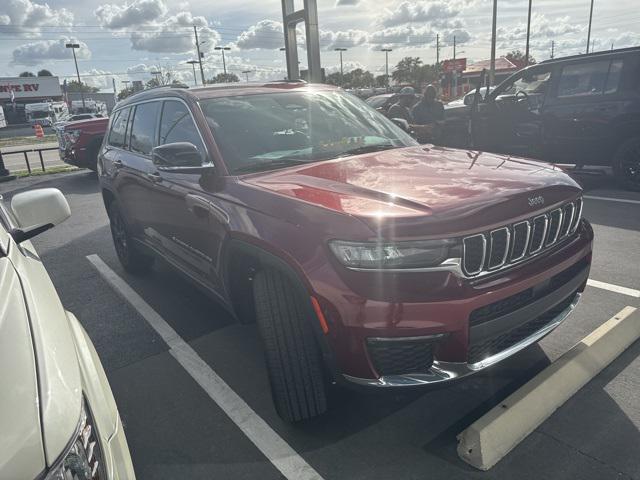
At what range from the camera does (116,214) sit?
17.5 feet

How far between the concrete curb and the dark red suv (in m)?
0.28

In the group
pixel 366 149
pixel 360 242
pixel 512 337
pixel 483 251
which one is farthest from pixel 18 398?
pixel 366 149

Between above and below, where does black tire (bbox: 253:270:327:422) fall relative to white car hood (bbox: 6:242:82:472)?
below

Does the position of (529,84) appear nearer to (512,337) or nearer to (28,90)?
(512,337)

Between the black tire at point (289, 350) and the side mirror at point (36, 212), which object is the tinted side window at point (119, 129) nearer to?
the side mirror at point (36, 212)

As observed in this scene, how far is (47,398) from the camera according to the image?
4.12ft

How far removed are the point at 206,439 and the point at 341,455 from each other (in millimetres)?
726

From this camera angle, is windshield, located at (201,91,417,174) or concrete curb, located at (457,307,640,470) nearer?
concrete curb, located at (457,307,640,470)

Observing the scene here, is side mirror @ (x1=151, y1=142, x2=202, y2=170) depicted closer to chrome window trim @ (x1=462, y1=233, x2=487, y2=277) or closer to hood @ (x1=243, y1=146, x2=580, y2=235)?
hood @ (x1=243, y1=146, x2=580, y2=235)

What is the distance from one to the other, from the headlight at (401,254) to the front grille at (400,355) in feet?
1.03

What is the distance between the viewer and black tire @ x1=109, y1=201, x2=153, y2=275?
16.7 feet

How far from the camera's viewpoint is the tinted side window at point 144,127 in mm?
4152

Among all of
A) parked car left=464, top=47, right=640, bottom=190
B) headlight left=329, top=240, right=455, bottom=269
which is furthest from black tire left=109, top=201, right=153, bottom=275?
parked car left=464, top=47, right=640, bottom=190

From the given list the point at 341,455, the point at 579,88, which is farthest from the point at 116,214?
the point at 579,88
